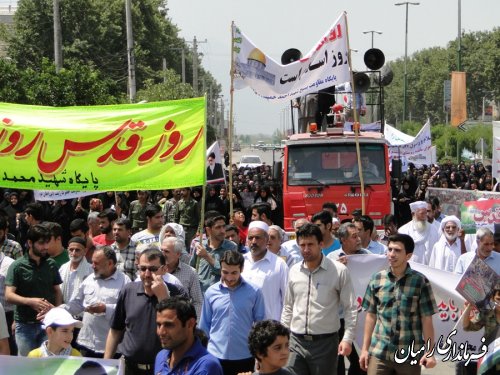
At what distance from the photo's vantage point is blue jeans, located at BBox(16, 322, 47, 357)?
814 cm

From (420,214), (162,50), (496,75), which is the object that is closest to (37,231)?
(420,214)

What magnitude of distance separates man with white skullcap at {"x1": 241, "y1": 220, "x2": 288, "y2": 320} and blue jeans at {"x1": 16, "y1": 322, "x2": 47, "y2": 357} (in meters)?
1.72

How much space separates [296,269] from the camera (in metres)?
7.63

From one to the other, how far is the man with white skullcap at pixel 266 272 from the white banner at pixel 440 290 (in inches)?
33.3

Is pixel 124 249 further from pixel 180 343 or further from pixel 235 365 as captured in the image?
pixel 180 343

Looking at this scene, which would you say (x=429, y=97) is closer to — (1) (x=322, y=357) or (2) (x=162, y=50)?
(2) (x=162, y=50)

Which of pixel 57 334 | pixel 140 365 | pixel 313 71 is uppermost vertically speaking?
pixel 313 71

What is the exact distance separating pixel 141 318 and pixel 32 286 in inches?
60.2

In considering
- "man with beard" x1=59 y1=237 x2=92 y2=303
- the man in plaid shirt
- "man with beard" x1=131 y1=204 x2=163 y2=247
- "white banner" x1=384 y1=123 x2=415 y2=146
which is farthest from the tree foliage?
the man in plaid shirt

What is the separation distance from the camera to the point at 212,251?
366 inches

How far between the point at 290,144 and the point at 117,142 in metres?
7.64

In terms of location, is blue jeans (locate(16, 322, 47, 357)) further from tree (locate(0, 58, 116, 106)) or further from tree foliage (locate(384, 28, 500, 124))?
tree foliage (locate(384, 28, 500, 124))

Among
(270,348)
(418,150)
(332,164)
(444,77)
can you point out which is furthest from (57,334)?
(444,77)

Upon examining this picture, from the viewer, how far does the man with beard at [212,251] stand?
9.02m
